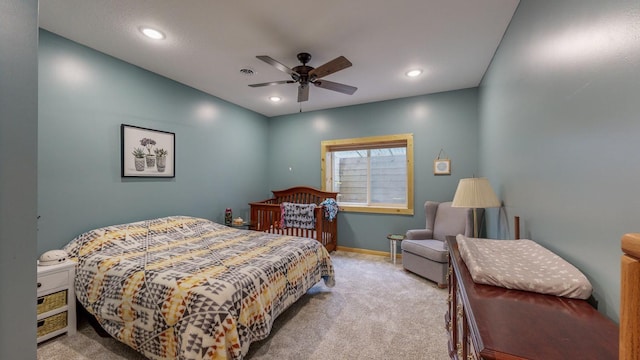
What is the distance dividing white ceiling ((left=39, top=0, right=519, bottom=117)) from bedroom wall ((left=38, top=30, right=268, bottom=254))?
0.83 ft

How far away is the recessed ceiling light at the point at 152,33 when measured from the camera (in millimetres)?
2295

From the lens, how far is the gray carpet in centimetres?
188

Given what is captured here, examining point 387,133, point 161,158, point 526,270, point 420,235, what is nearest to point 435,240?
point 420,235

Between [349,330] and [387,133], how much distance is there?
308 cm

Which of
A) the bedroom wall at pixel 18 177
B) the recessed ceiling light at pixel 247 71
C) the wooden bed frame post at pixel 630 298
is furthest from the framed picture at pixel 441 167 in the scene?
the bedroom wall at pixel 18 177

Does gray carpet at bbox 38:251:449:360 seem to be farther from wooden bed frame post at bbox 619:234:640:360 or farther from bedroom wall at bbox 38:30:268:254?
wooden bed frame post at bbox 619:234:640:360

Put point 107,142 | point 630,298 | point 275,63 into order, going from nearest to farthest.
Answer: point 630,298
point 275,63
point 107,142

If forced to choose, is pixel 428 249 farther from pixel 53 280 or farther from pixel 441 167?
pixel 53 280

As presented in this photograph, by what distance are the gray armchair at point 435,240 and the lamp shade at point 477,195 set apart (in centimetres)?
99

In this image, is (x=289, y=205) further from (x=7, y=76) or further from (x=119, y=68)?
(x=7, y=76)

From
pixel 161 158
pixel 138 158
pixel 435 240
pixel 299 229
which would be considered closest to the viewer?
pixel 138 158

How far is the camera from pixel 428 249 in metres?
3.11

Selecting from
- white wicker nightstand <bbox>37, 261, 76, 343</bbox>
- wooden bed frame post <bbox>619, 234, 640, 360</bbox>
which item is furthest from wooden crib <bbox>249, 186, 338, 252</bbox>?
wooden bed frame post <bbox>619, 234, 640, 360</bbox>

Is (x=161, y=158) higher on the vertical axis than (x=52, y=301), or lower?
higher
